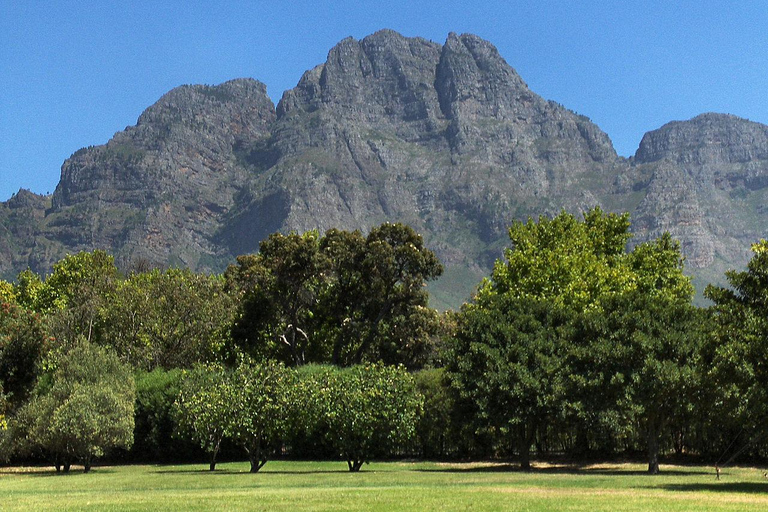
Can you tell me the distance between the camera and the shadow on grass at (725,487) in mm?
25423

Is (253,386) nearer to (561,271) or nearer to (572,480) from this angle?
(572,480)

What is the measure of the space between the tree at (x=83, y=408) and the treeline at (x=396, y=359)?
10 centimetres

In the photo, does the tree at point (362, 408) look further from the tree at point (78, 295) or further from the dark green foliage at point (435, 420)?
the tree at point (78, 295)

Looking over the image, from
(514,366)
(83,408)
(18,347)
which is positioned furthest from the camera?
(83,408)

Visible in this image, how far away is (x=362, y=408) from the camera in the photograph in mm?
38125

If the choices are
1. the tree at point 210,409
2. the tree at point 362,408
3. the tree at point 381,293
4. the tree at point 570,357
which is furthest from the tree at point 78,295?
the tree at point 570,357

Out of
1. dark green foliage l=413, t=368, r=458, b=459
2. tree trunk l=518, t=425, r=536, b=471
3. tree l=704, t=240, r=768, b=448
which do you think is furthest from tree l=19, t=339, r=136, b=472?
tree l=704, t=240, r=768, b=448

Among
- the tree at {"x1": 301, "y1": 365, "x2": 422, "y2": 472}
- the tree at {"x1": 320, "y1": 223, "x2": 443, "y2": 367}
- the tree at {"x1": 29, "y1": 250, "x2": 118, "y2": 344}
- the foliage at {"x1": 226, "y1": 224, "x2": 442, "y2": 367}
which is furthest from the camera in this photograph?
the tree at {"x1": 29, "y1": 250, "x2": 118, "y2": 344}

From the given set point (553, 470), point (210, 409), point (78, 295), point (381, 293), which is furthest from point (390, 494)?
point (78, 295)

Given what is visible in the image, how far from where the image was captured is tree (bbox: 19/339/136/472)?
41.9 meters

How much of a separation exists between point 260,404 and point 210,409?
7.44ft

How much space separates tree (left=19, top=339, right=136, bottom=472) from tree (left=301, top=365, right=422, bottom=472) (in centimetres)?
1092

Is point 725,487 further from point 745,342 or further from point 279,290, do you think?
point 279,290

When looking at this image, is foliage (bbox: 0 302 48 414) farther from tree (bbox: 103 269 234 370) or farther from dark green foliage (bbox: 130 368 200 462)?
tree (bbox: 103 269 234 370)
